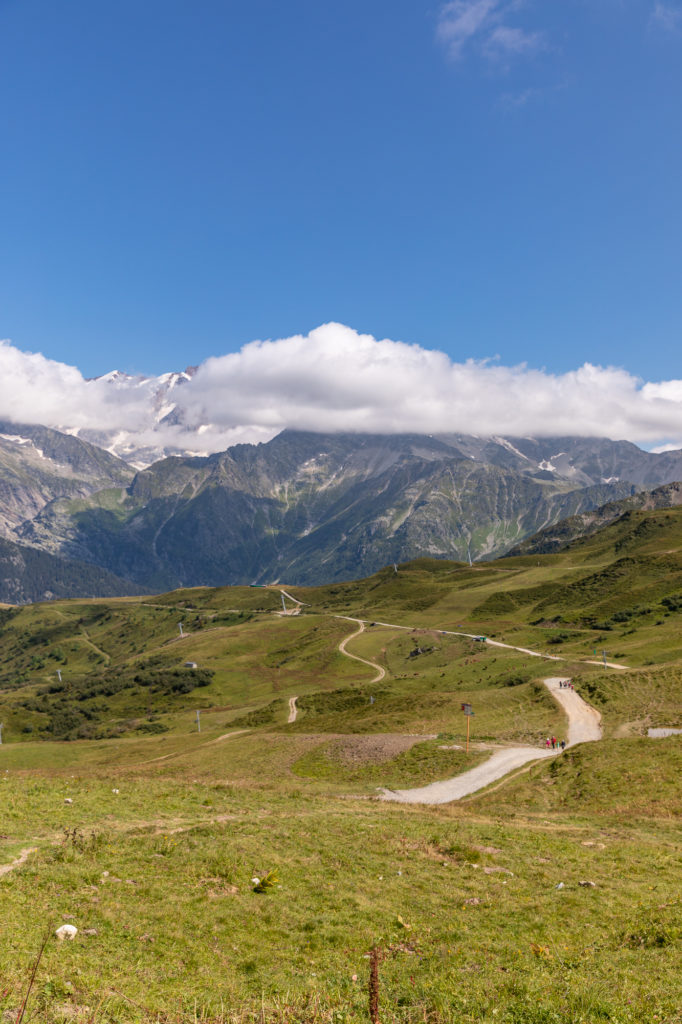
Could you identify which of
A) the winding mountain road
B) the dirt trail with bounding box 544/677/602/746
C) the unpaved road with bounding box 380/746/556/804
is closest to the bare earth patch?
the unpaved road with bounding box 380/746/556/804

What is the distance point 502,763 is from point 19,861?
44.9m

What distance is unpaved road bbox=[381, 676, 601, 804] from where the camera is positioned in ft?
158

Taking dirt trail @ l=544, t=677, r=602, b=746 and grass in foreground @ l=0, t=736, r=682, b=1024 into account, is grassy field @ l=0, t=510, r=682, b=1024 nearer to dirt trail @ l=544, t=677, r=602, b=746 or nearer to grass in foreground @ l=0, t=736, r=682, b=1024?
grass in foreground @ l=0, t=736, r=682, b=1024

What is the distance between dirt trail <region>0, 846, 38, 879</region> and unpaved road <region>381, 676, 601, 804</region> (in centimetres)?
2762

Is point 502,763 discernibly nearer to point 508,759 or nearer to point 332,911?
point 508,759

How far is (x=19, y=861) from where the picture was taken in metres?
22.6

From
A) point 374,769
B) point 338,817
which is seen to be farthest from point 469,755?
point 338,817

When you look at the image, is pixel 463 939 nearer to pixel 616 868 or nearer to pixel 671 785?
pixel 616 868

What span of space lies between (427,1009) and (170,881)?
12.0m

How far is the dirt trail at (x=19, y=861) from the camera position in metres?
21.4

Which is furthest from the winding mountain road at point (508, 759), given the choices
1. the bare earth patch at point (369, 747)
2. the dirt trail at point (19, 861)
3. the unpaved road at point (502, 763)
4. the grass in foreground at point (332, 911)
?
the dirt trail at point (19, 861)

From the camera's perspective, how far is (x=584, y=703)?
73062 mm

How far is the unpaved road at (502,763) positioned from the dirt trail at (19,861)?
27.6 meters

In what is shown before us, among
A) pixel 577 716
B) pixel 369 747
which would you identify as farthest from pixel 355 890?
pixel 577 716
